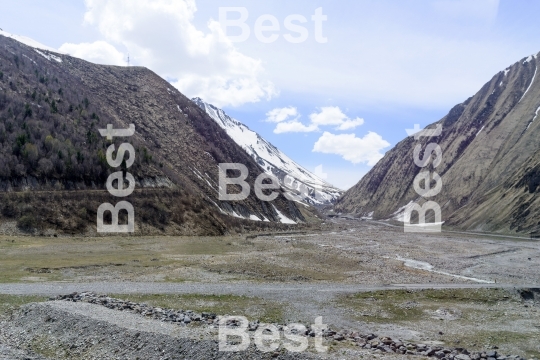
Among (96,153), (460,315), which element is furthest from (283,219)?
(460,315)

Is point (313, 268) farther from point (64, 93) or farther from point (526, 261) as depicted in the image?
point (64, 93)

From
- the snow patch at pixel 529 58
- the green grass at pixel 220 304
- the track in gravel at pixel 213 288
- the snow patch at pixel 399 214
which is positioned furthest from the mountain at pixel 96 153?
the snow patch at pixel 529 58

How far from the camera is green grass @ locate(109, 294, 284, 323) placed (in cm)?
2270

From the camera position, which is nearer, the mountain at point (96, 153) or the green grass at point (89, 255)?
the green grass at point (89, 255)

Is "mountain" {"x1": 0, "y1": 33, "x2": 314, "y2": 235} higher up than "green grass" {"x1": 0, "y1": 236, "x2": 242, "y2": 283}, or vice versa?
"mountain" {"x1": 0, "y1": 33, "x2": 314, "y2": 235}

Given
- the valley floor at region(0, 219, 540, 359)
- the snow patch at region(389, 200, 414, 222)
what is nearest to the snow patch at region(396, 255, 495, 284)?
the valley floor at region(0, 219, 540, 359)

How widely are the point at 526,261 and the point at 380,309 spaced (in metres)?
40.0

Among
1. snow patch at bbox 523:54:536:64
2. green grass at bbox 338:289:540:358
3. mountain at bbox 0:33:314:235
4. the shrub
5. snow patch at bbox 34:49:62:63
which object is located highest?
snow patch at bbox 523:54:536:64

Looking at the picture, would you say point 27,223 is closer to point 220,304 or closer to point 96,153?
point 96,153

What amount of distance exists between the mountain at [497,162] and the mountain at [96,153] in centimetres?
5884

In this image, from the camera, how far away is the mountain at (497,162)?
11206cm

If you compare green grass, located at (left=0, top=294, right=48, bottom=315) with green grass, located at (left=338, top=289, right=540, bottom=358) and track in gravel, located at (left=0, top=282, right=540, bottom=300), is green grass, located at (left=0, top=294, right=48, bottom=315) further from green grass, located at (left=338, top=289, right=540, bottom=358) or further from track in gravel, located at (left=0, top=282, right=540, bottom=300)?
green grass, located at (left=338, top=289, right=540, bottom=358)

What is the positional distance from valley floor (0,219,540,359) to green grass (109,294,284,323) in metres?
0.06

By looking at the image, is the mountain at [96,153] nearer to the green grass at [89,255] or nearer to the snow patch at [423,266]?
the green grass at [89,255]
